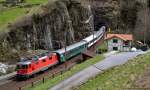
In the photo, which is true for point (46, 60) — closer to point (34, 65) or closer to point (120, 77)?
point (34, 65)

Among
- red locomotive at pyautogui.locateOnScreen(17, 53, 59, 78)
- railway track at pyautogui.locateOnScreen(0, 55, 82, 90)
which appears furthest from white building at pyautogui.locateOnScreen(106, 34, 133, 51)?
red locomotive at pyautogui.locateOnScreen(17, 53, 59, 78)

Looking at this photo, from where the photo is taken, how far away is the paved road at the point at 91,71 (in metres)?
39.2

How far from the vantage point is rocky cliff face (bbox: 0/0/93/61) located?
232ft

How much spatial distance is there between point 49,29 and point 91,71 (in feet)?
117

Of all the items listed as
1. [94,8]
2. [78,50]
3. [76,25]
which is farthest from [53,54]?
[94,8]

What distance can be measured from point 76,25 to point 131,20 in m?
12.5

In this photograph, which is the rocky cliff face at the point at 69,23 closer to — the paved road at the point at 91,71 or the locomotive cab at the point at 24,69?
the locomotive cab at the point at 24,69

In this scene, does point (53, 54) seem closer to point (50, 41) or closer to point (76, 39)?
point (50, 41)

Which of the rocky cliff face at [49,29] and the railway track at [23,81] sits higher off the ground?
the rocky cliff face at [49,29]

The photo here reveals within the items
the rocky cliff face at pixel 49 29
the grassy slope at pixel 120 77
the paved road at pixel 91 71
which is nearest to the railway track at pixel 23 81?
the paved road at pixel 91 71

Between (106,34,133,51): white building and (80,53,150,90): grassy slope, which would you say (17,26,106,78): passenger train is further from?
(80,53,150,90): grassy slope

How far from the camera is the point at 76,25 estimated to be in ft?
286

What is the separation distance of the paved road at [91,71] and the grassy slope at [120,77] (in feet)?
4.59

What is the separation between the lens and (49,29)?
258 ft
